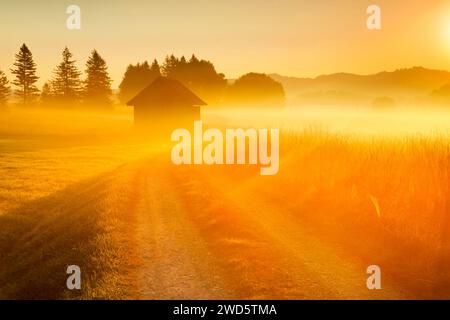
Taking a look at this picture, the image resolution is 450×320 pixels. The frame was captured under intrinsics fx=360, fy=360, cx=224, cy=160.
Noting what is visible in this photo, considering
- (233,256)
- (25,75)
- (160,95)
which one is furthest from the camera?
(25,75)

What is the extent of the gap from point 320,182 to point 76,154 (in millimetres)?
19999

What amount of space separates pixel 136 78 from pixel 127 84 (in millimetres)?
2973

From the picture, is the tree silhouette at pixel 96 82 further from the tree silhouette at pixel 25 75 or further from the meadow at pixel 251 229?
the meadow at pixel 251 229

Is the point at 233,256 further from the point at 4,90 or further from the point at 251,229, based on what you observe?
the point at 4,90

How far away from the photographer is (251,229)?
8906 mm

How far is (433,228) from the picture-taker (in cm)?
762

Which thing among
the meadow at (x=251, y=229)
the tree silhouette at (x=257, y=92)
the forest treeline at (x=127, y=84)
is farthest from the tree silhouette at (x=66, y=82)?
the meadow at (x=251, y=229)

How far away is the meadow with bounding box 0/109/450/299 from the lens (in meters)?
6.41

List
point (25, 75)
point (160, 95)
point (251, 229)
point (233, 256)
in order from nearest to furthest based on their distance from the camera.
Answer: point (233, 256) → point (251, 229) → point (160, 95) → point (25, 75)

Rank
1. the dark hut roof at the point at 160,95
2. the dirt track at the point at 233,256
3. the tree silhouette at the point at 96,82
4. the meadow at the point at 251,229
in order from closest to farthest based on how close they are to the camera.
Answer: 1. the dirt track at the point at 233,256
2. the meadow at the point at 251,229
3. the dark hut roof at the point at 160,95
4. the tree silhouette at the point at 96,82

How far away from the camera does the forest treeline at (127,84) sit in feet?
231

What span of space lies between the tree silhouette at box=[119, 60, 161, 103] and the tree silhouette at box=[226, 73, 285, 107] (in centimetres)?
1952

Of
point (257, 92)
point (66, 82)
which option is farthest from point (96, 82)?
point (257, 92)

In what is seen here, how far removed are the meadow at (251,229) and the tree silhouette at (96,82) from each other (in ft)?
197
